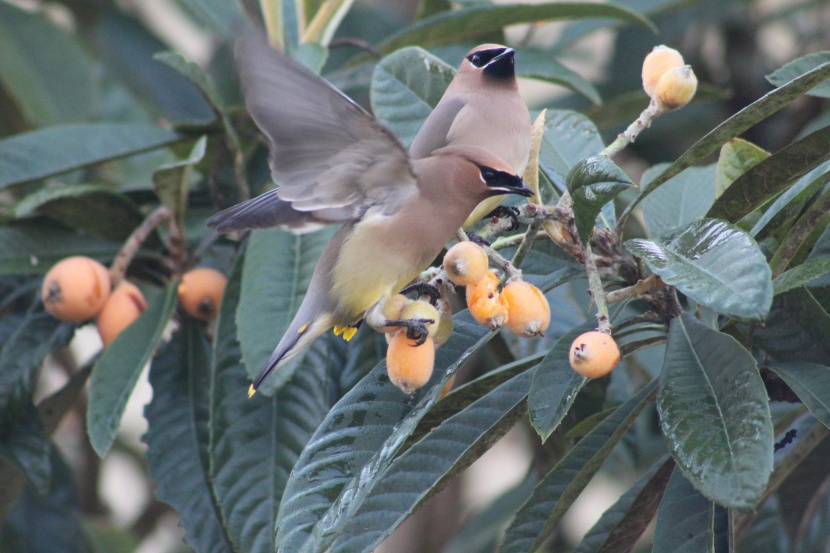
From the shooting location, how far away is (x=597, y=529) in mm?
1492

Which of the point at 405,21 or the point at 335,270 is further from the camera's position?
the point at 405,21

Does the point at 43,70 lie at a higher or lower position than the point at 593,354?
higher

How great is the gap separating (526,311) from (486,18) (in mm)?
1166

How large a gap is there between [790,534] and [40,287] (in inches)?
61.8

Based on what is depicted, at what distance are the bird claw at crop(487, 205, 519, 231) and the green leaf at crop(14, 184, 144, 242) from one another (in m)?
0.86

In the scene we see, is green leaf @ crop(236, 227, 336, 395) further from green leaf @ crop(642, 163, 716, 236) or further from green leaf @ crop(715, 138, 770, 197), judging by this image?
green leaf @ crop(715, 138, 770, 197)

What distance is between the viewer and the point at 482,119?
156 centimetres

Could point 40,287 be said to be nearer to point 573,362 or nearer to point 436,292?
point 436,292

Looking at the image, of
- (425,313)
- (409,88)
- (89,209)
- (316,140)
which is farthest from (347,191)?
(89,209)

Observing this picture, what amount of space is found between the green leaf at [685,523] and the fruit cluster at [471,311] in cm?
34

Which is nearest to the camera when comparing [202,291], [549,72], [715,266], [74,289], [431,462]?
[715,266]

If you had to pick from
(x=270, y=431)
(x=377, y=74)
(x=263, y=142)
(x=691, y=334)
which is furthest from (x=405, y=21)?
(x=691, y=334)

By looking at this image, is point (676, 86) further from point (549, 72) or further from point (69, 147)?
point (69, 147)

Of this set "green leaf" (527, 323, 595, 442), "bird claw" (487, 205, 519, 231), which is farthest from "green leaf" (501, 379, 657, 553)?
"bird claw" (487, 205, 519, 231)
